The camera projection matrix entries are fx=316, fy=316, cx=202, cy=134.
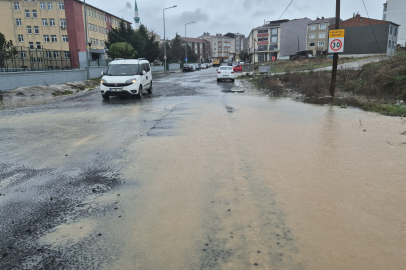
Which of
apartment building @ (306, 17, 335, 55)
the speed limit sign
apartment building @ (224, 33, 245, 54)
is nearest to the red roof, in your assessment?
apartment building @ (306, 17, 335, 55)

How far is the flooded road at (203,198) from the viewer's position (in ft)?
10.2

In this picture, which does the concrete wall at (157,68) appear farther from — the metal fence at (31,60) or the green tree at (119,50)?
the metal fence at (31,60)

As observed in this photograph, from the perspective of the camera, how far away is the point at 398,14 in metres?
84.1

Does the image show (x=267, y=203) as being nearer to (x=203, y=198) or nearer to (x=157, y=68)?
(x=203, y=198)

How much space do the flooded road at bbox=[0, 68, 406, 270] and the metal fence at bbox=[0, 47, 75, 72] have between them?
743 inches

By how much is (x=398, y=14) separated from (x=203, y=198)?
100713mm

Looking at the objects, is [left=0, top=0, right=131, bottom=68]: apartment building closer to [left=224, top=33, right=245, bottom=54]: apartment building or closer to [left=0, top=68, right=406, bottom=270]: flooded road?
[left=0, top=68, right=406, bottom=270]: flooded road

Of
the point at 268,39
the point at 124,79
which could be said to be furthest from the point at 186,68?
the point at 268,39

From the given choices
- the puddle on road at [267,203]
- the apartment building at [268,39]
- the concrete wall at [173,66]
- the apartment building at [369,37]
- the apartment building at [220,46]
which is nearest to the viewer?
the puddle on road at [267,203]

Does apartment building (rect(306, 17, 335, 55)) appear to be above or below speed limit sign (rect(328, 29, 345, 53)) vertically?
above

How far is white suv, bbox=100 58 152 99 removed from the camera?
51.9 feet

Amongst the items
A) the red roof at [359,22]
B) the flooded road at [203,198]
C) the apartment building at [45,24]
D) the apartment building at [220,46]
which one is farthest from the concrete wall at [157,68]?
the apartment building at [220,46]

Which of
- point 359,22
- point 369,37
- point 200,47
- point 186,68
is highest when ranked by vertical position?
point 200,47

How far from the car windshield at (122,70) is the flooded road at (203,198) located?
27.0 ft
